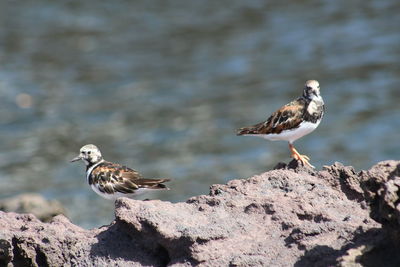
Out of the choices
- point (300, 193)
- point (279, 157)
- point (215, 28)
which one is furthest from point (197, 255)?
point (215, 28)

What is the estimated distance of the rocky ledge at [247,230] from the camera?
15.2ft

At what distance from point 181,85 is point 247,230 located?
1046 cm

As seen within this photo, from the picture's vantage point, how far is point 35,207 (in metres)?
9.23

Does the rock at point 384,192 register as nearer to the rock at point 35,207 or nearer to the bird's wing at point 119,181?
the bird's wing at point 119,181

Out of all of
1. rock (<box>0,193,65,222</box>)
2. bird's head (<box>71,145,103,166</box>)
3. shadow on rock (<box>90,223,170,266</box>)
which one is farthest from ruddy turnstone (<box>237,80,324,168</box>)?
rock (<box>0,193,65,222</box>)

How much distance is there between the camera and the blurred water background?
12602 mm

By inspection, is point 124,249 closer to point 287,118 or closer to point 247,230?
Answer: point 247,230

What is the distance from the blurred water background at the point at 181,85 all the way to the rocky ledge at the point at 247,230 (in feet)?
18.0

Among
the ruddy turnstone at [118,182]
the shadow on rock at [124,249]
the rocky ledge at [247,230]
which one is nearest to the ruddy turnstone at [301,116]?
the ruddy turnstone at [118,182]

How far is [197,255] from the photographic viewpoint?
194 inches

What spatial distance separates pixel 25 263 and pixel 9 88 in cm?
1080

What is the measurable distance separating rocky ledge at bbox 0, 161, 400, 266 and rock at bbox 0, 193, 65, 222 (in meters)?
3.33

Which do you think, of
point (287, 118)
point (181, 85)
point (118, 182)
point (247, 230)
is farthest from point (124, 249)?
point (181, 85)

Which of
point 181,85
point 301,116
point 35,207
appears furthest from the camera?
point 181,85
